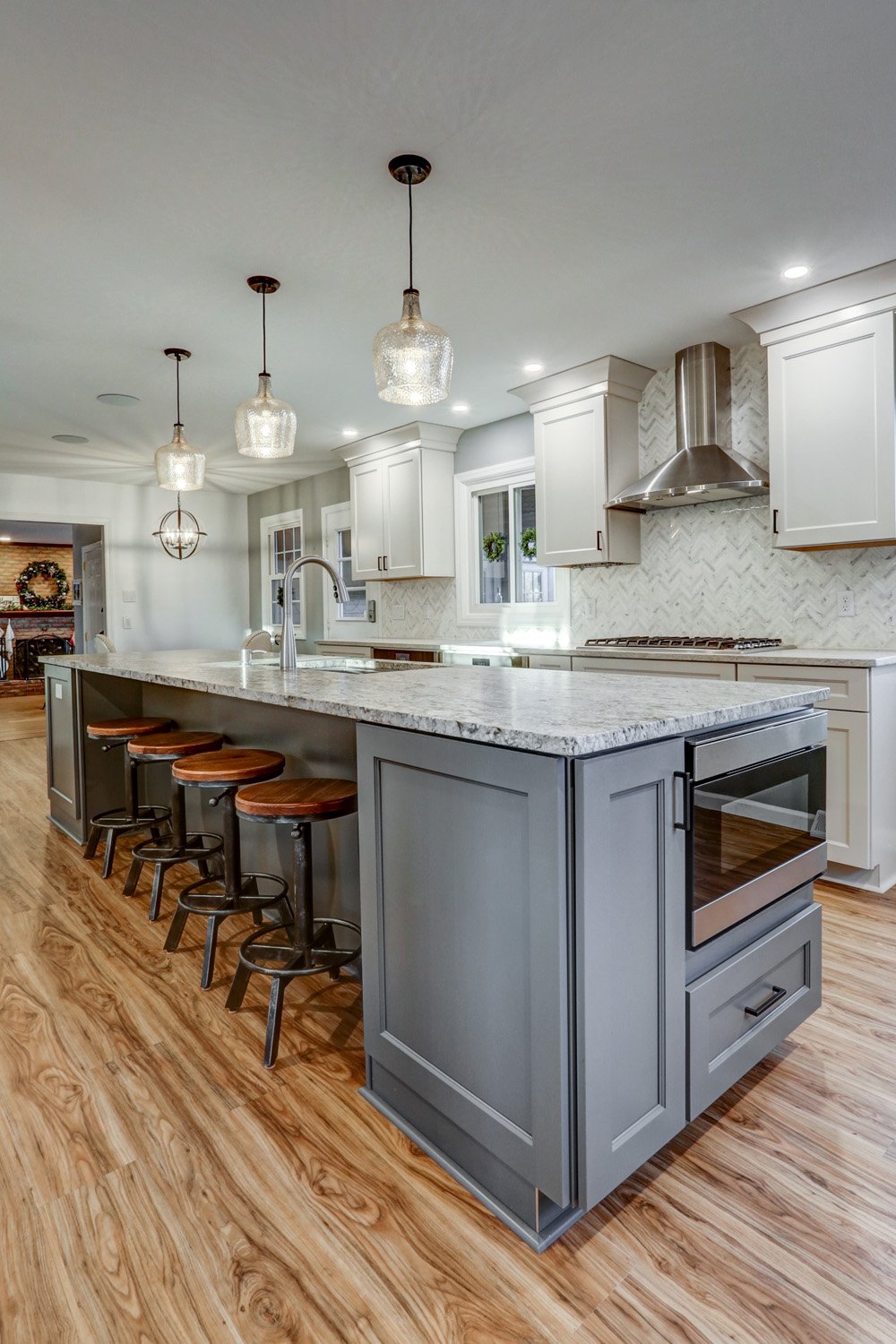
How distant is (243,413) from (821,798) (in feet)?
8.08

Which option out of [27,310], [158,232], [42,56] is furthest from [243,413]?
[27,310]

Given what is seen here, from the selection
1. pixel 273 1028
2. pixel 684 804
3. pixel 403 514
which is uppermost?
pixel 403 514

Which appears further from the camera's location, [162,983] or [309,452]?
[309,452]

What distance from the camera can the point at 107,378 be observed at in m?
4.42

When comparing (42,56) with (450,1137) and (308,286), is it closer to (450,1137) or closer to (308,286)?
(308,286)

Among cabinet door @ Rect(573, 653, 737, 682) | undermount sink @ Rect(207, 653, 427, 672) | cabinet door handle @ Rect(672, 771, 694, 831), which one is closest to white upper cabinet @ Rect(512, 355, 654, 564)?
cabinet door @ Rect(573, 653, 737, 682)

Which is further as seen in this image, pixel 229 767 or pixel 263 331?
pixel 263 331

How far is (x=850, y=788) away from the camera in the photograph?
9.68 feet

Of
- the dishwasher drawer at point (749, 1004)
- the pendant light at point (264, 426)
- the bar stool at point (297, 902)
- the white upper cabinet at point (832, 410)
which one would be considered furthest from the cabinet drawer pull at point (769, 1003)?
the pendant light at point (264, 426)

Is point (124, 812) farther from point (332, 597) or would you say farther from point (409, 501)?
point (332, 597)

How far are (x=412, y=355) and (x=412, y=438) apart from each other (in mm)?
3434

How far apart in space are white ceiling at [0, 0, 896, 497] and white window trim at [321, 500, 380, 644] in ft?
9.33

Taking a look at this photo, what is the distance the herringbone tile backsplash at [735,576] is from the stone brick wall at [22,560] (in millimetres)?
11492

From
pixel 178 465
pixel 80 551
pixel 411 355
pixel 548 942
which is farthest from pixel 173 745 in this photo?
pixel 80 551
